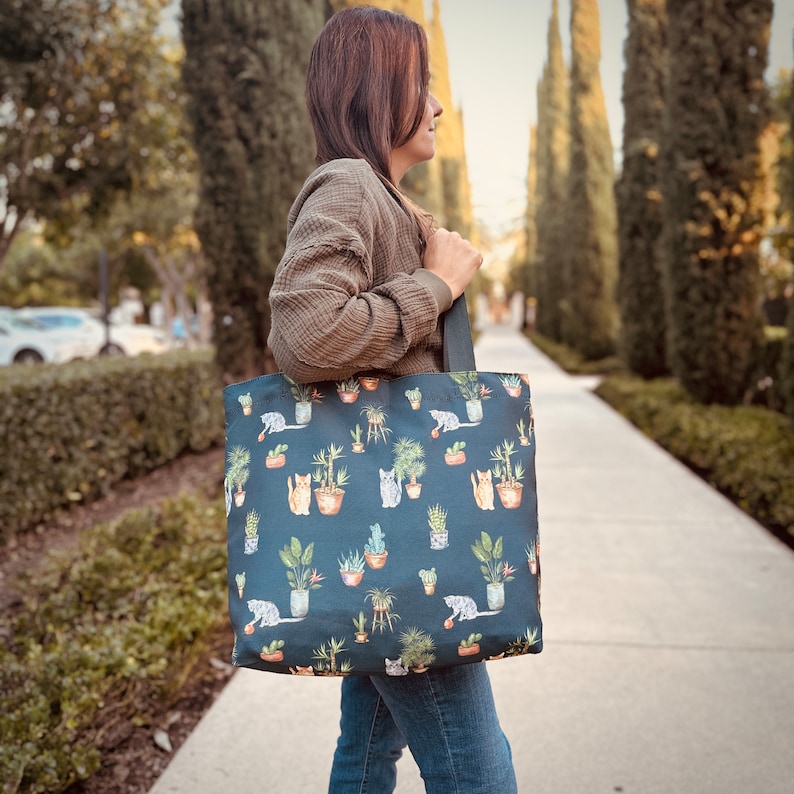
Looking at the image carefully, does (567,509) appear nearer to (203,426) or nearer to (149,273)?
(203,426)

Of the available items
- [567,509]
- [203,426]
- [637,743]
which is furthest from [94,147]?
[637,743]

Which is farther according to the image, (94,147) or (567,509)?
(94,147)

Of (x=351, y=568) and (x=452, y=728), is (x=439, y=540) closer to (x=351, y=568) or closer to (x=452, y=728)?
(x=351, y=568)

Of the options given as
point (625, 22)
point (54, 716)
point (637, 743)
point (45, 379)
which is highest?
point (625, 22)

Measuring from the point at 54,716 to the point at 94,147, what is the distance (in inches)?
251

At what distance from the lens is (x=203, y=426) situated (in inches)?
312

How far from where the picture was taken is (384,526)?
50.9 inches

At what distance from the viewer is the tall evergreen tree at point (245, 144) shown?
597 cm

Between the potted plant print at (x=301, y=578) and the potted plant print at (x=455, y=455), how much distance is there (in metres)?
0.26

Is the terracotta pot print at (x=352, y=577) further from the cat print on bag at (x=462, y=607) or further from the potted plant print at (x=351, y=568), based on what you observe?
the cat print on bag at (x=462, y=607)

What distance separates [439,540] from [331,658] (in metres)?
0.25

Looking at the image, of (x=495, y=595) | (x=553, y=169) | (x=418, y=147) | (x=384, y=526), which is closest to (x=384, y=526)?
(x=384, y=526)

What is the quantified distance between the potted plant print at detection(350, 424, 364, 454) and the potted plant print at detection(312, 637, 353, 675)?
0.98 ft

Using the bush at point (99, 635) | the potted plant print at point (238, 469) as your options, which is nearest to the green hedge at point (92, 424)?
the bush at point (99, 635)
